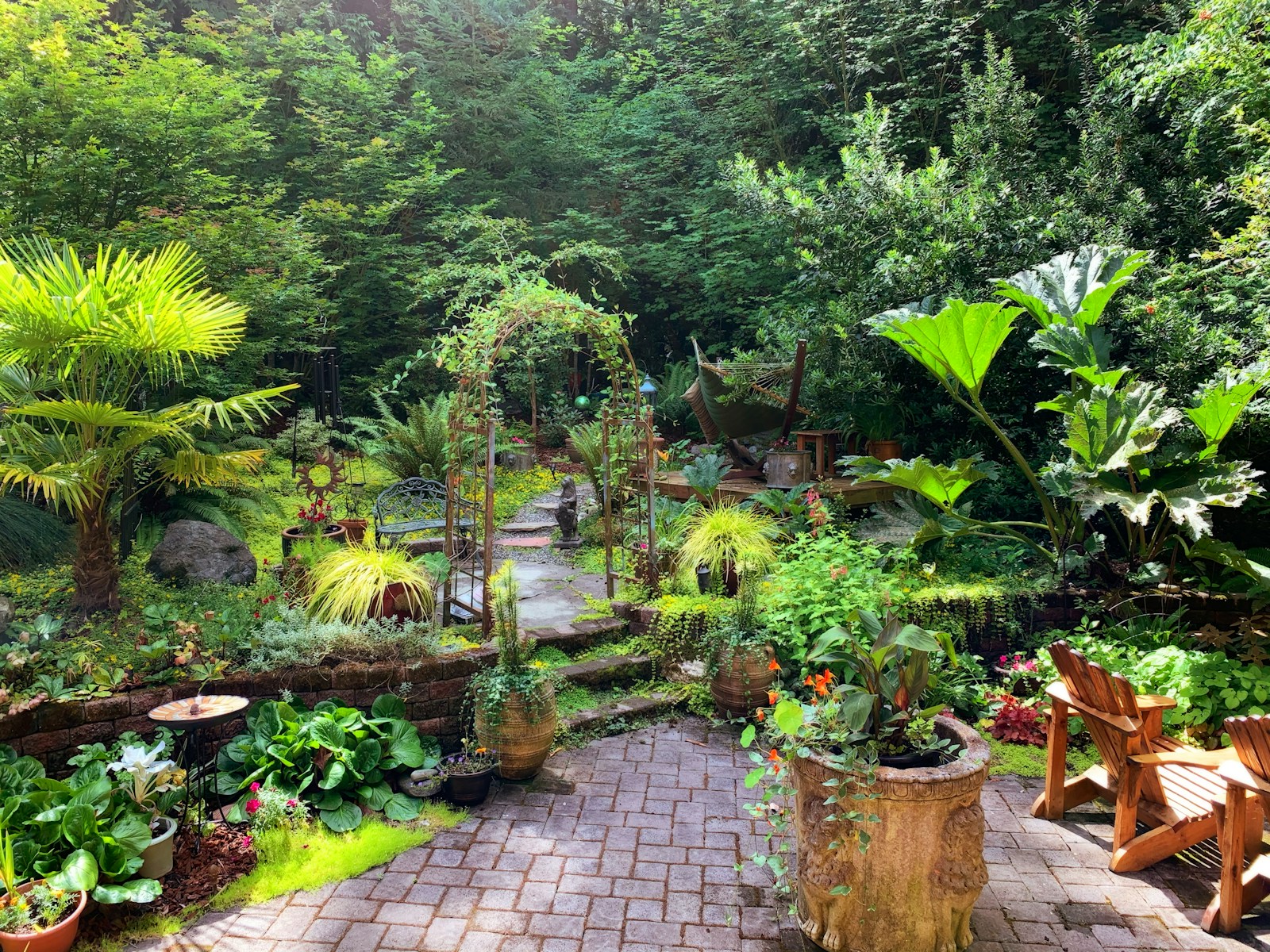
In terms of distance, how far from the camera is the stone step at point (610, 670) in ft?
15.4

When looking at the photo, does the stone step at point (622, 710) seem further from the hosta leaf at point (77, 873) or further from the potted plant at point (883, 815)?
the hosta leaf at point (77, 873)

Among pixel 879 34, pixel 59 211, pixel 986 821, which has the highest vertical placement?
pixel 879 34

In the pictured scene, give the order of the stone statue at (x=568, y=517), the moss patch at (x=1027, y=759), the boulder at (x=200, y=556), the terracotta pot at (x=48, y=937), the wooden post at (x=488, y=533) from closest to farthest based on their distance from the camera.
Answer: the terracotta pot at (x=48, y=937) → the moss patch at (x=1027, y=759) → the wooden post at (x=488, y=533) → the boulder at (x=200, y=556) → the stone statue at (x=568, y=517)

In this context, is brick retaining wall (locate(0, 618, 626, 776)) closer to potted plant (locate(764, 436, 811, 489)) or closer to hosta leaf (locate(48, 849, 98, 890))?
hosta leaf (locate(48, 849, 98, 890))

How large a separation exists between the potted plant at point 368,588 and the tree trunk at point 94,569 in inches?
37.9

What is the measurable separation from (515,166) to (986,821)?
12392 millimetres

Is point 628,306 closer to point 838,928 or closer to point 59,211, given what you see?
point 59,211

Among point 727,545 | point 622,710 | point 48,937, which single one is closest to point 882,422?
point 727,545

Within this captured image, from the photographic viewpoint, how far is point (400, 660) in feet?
13.2

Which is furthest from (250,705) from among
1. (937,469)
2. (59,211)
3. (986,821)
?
(59,211)

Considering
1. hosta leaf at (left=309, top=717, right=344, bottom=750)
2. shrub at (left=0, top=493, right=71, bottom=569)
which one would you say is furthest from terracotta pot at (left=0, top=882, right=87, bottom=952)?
shrub at (left=0, top=493, right=71, bottom=569)

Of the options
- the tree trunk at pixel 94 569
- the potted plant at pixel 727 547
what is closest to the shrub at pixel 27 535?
the tree trunk at pixel 94 569

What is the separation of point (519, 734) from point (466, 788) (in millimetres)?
326

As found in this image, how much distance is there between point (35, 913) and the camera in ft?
8.43
